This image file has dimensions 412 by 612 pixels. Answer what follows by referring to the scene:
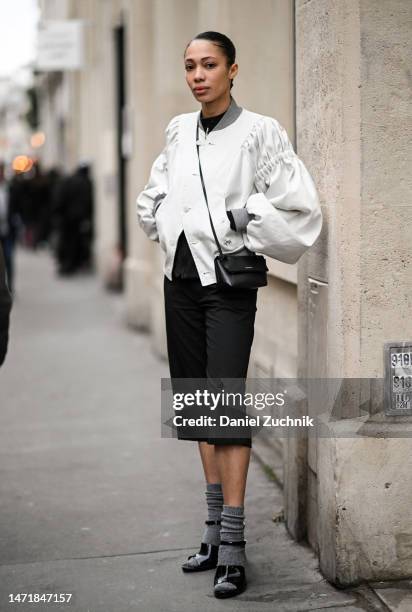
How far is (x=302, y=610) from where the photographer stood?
4070mm

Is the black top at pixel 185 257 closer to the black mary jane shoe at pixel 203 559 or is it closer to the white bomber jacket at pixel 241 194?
the white bomber jacket at pixel 241 194

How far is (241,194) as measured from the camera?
13.7 ft

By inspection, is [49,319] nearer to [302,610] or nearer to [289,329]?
[289,329]

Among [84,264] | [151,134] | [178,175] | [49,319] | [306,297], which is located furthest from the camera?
[84,264]

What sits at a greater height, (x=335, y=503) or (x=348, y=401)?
(x=348, y=401)

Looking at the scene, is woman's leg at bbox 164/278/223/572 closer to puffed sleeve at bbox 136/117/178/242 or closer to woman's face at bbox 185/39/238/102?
puffed sleeve at bbox 136/117/178/242

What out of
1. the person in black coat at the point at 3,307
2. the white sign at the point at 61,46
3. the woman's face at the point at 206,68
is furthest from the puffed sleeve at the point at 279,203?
the white sign at the point at 61,46

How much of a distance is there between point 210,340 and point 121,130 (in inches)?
448

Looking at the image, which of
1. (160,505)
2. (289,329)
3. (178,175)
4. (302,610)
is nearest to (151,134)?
(289,329)

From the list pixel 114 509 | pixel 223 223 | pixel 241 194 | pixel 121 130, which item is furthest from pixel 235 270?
pixel 121 130

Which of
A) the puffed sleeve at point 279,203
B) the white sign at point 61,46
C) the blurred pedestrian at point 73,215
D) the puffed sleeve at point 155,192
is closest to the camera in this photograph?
the puffed sleeve at point 279,203

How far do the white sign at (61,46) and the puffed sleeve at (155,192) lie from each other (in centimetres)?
1168

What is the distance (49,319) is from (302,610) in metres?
9.32

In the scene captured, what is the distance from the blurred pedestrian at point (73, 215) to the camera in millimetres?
18688
